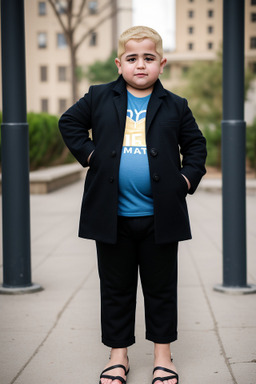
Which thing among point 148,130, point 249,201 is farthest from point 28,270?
point 249,201

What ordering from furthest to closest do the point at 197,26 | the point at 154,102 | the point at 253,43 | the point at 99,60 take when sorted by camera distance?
the point at 197,26
the point at 253,43
the point at 99,60
the point at 154,102

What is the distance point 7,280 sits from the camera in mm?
5406

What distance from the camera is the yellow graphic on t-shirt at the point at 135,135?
331 cm

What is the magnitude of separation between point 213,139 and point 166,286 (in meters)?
16.3

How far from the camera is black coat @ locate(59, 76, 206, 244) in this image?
10.8 feet

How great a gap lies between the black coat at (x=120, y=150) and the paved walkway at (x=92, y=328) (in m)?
0.79

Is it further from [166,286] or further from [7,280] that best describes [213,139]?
[166,286]

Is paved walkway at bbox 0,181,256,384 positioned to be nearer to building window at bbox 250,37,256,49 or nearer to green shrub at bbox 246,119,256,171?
green shrub at bbox 246,119,256,171

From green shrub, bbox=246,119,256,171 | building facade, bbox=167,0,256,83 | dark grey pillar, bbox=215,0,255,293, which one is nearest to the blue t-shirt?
dark grey pillar, bbox=215,0,255,293

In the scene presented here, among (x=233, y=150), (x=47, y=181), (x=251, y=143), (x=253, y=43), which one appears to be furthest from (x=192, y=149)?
(x=253, y=43)

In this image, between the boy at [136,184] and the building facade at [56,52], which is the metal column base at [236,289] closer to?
the boy at [136,184]

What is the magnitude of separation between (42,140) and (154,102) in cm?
1339

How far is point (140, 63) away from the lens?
130 inches

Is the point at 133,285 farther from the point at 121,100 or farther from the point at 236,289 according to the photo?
the point at 236,289
